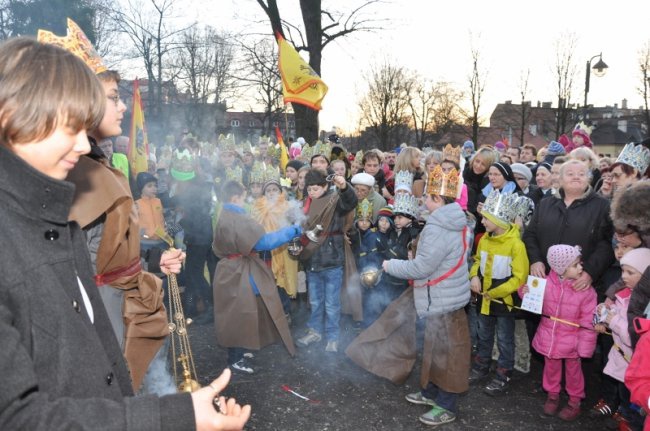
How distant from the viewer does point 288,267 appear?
6.70 metres

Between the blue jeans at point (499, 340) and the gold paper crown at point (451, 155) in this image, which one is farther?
the gold paper crown at point (451, 155)

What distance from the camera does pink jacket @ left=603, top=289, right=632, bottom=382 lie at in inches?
146

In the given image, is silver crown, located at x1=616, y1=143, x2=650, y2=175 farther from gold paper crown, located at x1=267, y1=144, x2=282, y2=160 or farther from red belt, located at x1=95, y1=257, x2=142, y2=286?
gold paper crown, located at x1=267, y1=144, x2=282, y2=160

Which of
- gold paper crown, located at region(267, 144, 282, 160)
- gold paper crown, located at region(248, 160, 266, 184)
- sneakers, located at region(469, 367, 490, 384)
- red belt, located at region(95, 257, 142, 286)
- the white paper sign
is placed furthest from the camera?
gold paper crown, located at region(267, 144, 282, 160)

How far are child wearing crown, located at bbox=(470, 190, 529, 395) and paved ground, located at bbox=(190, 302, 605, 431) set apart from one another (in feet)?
1.10

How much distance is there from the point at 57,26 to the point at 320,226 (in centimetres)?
1946

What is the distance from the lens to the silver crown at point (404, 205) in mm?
5973

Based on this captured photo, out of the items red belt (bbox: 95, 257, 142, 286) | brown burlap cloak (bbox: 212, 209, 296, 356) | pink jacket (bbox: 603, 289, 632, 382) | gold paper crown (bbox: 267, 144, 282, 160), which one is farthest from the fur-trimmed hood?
gold paper crown (bbox: 267, 144, 282, 160)

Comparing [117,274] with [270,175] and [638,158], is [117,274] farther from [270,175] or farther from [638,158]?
[638,158]

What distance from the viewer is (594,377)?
5230 mm

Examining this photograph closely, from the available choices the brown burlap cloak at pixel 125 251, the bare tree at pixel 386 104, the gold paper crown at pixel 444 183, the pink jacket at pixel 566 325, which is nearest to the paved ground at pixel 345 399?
the pink jacket at pixel 566 325

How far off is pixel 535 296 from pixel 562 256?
0.45 metres

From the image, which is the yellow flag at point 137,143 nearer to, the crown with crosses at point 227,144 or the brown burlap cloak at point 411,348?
the brown burlap cloak at point 411,348

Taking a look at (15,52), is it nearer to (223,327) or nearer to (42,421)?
(42,421)
